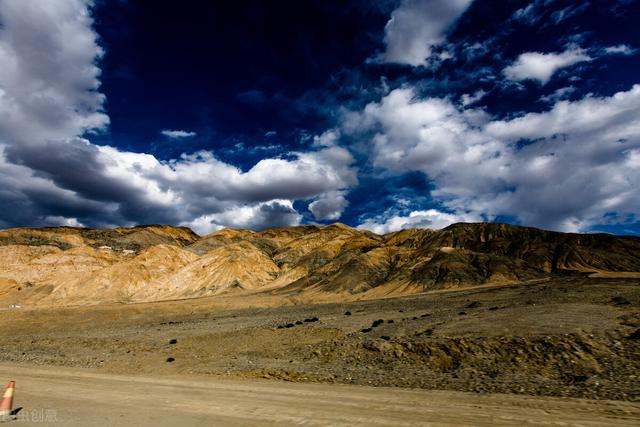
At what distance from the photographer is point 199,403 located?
11719mm

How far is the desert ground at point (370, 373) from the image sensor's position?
10.3m

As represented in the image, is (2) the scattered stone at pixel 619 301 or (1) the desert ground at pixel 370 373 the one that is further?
(2) the scattered stone at pixel 619 301

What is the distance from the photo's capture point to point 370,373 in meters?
16.8

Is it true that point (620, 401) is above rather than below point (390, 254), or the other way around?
below

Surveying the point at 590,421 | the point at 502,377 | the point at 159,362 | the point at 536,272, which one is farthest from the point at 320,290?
the point at 590,421

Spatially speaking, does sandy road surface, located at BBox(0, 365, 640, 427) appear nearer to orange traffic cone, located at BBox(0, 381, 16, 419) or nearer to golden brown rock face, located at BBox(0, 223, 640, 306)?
orange traffic cone, located at BBox(0, 381, 16, 419)

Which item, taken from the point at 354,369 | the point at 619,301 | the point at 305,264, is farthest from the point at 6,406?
the point at 305,264

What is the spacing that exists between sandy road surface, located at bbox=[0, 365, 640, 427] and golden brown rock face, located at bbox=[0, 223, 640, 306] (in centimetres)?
6033

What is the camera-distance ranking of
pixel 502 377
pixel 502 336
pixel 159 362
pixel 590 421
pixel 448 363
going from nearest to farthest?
pixel 590 421 → pixel 502 377 → pixel 448 363 → pixel 502 336 → pixel 159 362

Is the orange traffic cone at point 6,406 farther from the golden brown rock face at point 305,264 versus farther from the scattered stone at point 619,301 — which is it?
the golden brown rock face at point 305,264

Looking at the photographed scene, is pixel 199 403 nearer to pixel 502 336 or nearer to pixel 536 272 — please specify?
pixel 502 336

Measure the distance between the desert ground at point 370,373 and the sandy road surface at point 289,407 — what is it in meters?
0.05

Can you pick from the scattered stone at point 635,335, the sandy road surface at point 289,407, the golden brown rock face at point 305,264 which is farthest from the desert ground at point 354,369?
the golden brown rock face at point 305,264

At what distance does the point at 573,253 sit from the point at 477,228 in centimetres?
2999
